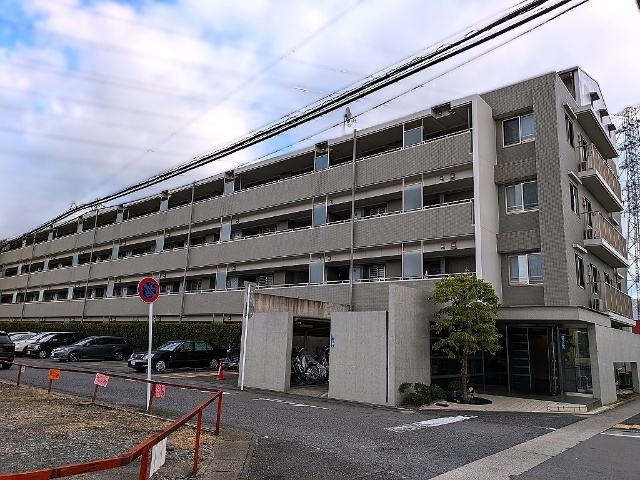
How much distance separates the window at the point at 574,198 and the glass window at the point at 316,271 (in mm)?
12068

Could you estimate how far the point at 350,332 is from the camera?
16688 mm

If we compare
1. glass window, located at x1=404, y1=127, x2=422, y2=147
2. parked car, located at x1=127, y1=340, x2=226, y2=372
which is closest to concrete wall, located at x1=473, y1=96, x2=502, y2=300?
glass window, located at x1=404, y1=127, x2=422, y2=147

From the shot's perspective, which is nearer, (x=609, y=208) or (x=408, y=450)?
(x=408, y=450)

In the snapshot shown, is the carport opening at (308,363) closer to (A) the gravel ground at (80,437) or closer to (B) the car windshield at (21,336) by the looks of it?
(A) the gravel ground at (80,437)

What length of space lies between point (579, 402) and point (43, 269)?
52554 mm

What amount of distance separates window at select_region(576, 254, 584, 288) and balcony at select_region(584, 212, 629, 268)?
0.92m

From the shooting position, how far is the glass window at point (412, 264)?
72.3 feet

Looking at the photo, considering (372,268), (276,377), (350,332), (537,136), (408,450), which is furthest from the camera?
(372,268)

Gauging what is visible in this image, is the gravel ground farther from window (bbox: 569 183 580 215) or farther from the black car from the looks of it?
window (bbox: 569 183 580 215)

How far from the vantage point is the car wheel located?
75.5 ft

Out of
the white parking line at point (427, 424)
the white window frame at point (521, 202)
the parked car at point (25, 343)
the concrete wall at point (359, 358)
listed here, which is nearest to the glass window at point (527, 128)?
Result: the white window frame at point (521, 202)

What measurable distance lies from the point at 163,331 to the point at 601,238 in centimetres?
2490

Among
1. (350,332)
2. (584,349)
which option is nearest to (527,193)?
(584,349)

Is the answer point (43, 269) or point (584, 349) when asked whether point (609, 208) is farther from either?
point (43, 269)
